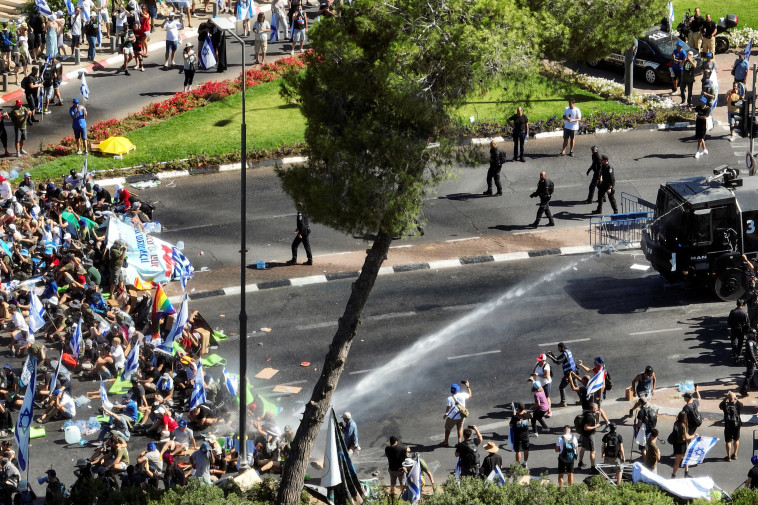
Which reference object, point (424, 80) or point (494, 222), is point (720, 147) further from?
point (424, 80)

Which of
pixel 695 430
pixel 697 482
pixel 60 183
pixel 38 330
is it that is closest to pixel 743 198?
pixel 695 430

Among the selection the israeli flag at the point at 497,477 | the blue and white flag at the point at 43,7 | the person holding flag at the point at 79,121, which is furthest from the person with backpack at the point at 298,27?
the israeli flag at the point at 497,477

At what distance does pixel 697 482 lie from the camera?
21.2 m

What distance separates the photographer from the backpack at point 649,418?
76.1 feet

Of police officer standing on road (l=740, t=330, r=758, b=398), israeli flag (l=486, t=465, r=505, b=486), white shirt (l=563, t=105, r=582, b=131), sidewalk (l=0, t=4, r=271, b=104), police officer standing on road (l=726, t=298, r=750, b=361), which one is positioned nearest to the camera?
israeli flag (l=486, t=465, r=505, b=486)

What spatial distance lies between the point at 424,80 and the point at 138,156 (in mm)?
20757

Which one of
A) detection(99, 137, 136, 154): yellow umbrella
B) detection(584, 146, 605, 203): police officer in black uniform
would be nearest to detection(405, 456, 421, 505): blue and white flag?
detection(584, 146, 605, 203): police officer in black uniform

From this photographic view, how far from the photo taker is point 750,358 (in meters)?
25.3

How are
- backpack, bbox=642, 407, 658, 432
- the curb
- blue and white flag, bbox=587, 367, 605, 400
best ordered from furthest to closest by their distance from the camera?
the curb < blue and white flag, bbox=587, 367, 605, 400 < backpack, bbox=642, 407, 658, 432

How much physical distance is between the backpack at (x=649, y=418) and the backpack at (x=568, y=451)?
167 cm

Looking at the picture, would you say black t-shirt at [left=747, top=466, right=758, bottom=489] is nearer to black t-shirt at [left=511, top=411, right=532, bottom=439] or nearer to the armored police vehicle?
black t-shirt at [left=511, top=411, right=532, bottom=439]

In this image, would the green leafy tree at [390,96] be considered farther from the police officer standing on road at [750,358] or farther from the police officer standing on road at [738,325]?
the police officer standing on road at [738,325]

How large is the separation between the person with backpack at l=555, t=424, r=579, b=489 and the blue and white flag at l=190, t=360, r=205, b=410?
24.0 ft

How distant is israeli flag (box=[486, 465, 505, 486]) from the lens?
69.9 feet
